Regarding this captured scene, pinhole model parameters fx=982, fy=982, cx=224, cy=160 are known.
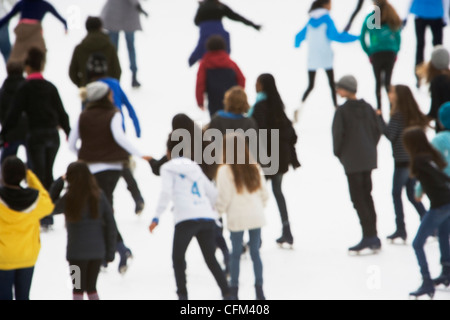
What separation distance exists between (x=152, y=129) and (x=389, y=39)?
3164 mm

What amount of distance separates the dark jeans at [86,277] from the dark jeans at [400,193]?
302cm

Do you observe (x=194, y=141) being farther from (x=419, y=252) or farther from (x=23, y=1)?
(x=23, y=1)

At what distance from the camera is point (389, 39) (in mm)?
11266

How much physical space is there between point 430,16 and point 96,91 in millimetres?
5552

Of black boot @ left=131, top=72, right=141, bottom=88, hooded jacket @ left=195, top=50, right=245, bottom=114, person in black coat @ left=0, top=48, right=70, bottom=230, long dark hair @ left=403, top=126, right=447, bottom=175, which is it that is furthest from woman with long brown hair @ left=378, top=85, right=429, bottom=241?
black boot @ left=131, top=72, right=141, bottom=88

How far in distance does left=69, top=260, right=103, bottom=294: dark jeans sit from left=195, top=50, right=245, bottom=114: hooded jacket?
3002mm

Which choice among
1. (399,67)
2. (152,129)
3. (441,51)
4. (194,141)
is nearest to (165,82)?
(152,129)

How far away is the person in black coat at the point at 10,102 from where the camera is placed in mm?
9402

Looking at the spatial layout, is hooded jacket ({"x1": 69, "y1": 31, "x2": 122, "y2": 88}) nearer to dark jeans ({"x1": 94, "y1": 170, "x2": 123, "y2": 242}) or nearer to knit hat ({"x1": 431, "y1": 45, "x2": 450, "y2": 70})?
dark jeans ({"x1": 94, "y1": 170, "x2": 123, "y2": 242})

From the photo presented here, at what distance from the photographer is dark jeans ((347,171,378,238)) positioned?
877 centimetres

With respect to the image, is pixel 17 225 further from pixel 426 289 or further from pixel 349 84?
pixel 349 84

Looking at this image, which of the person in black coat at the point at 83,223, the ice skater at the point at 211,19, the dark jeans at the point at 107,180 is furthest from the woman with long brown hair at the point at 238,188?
the ice skater at the point at 211,19

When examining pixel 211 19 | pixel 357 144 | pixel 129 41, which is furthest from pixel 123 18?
pixel 357 144

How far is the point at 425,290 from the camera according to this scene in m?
7.59
